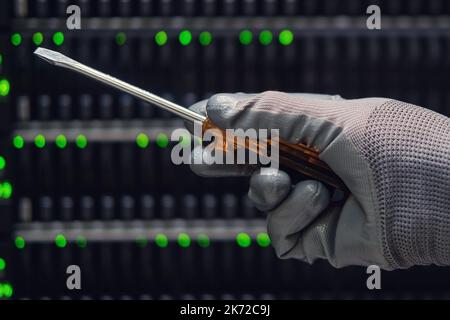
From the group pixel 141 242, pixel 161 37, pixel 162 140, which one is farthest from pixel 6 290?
pixel 161 37

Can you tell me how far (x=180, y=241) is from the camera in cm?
142

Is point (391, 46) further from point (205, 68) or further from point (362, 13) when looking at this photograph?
point (205, 68)

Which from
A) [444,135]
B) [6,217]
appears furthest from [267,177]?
[6,217]

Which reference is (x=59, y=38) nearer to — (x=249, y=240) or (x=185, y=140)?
(x=185, y=140)

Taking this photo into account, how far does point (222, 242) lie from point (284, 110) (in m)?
0.48

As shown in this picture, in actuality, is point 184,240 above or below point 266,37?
below

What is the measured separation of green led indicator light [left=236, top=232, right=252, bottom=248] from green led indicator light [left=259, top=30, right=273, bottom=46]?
0.96 ft

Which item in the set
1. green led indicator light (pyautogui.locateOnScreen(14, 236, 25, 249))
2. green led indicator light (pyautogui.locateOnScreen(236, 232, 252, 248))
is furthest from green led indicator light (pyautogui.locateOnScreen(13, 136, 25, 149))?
green led indicator light (pyautogui.locateOnScreen(236, 232, 252, 248))

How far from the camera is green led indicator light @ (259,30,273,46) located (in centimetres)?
140

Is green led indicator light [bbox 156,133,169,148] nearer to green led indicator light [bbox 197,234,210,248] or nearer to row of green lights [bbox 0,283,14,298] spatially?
green led indicator light [bbox 197,234,210,248]

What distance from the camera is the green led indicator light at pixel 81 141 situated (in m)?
1.41

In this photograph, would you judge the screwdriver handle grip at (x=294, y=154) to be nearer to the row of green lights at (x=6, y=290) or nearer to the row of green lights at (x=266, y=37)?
the row of green lights at (x=266, y=37)

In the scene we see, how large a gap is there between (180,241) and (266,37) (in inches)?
13.3
